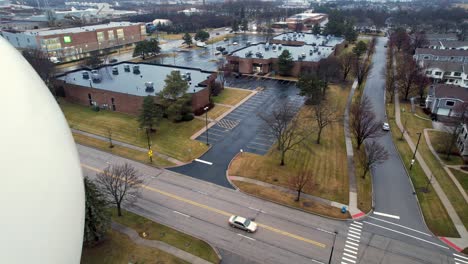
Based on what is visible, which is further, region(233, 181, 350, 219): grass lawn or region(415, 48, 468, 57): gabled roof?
region(415, 48, 468, 57): gabled roof

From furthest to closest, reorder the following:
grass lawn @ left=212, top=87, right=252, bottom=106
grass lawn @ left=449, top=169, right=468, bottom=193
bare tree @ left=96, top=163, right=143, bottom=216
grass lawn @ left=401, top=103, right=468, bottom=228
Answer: grass lawn @ left=212, top=87, right=252, bottom=106 < grass lawn @ left=449, top=169, right=468, bottom=193 < grass lawn @ left=401, top=103, right=468, bottom=228 < bare tree @ left=96, top=163, right=143, bottom=216

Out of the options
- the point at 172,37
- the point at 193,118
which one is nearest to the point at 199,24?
the point at 172,37

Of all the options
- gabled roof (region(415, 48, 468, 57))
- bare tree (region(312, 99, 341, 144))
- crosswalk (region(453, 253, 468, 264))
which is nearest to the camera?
crosswalk (region(453, 253, 468, 264))

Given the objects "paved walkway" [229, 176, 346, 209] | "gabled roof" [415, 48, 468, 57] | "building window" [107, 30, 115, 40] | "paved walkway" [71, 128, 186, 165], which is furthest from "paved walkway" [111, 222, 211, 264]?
"building window" [107, 30, 115, 40]

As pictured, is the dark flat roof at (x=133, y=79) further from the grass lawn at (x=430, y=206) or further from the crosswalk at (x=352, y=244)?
the grass lawn at (x=430, y=206)

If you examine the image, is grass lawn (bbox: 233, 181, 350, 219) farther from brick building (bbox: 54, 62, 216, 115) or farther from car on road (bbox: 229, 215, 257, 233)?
brick building (bbox: 54, 62, 216, 115)

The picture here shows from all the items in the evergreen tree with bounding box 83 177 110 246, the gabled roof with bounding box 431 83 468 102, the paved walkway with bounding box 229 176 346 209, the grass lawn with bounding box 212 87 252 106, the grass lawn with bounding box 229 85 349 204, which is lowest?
the paved walkway with bounding box 229 176 346 209

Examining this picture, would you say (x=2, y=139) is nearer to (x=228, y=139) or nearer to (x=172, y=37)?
(x=228, y=139)
